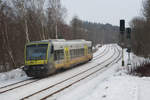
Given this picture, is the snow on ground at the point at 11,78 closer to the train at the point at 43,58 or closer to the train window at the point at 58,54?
the train at the point at 43,58

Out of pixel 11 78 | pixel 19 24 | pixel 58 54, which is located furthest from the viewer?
pixel 19 24

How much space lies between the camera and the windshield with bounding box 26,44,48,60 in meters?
14.1

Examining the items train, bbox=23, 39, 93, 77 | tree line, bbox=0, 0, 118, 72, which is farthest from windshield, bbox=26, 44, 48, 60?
tree line, bbox=0, 0, 118, 72

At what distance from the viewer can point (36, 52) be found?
14.4 meters

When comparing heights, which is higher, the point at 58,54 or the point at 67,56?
the point at 58,54

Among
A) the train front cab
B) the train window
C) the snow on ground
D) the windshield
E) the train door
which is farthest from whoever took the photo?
the train door

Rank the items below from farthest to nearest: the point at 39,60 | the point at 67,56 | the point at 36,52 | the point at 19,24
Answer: the point at 19,24 → the point at 67,56 → the point at 36,52 → the point at 39,60

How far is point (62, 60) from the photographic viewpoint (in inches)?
648

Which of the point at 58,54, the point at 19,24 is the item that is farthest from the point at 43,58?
the point at 19,24

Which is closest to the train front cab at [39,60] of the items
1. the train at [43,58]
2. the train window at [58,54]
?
→ the train at [43,58]

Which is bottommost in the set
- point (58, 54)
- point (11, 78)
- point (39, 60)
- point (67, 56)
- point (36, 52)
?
point (11, 78)

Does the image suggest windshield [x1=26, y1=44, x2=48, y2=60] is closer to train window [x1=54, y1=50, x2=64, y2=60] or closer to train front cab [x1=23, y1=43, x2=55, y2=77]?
train front cab [x1=23, y1=43, x2=55, y2=77]

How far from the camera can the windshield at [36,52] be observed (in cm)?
1407

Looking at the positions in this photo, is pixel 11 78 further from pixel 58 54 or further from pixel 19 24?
pixel 19 24
